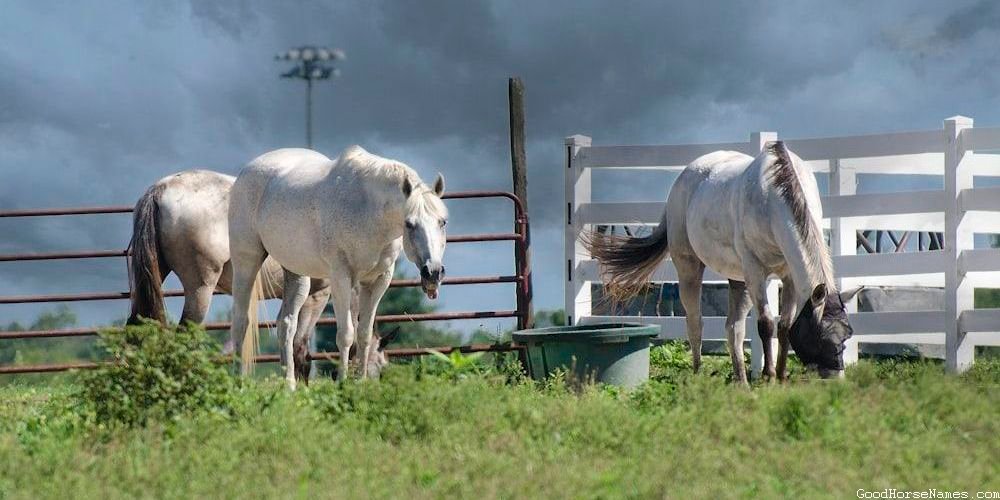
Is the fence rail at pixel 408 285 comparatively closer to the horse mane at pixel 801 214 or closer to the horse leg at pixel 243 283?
the horse leg at pixel 243 283

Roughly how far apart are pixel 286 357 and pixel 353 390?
2.60m

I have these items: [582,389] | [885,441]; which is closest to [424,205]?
[582,389]

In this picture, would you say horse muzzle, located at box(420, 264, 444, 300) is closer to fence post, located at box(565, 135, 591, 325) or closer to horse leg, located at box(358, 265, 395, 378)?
horse leg, located at box(358, 265, 395, 378)

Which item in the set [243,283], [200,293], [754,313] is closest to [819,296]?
[754,313]

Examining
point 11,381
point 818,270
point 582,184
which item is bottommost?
point 11,381

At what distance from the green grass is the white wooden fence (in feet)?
12.7

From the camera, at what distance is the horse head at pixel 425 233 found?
24.4ft

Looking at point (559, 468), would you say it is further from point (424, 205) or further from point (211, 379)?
point (424, 205)

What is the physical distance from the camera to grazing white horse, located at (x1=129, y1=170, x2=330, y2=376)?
9398 mm

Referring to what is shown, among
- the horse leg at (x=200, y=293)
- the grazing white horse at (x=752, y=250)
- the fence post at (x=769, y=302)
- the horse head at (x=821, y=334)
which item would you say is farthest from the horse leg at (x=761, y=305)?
the horse leg at (x=200, y=293)

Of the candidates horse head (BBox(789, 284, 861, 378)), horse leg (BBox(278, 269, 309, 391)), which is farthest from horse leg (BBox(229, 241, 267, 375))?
horse head (BBox(789, 284, 861, 378))

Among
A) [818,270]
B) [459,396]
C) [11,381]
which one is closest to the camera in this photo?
[459,396]

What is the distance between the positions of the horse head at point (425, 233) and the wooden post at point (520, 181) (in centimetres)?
302

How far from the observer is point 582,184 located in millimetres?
11031
